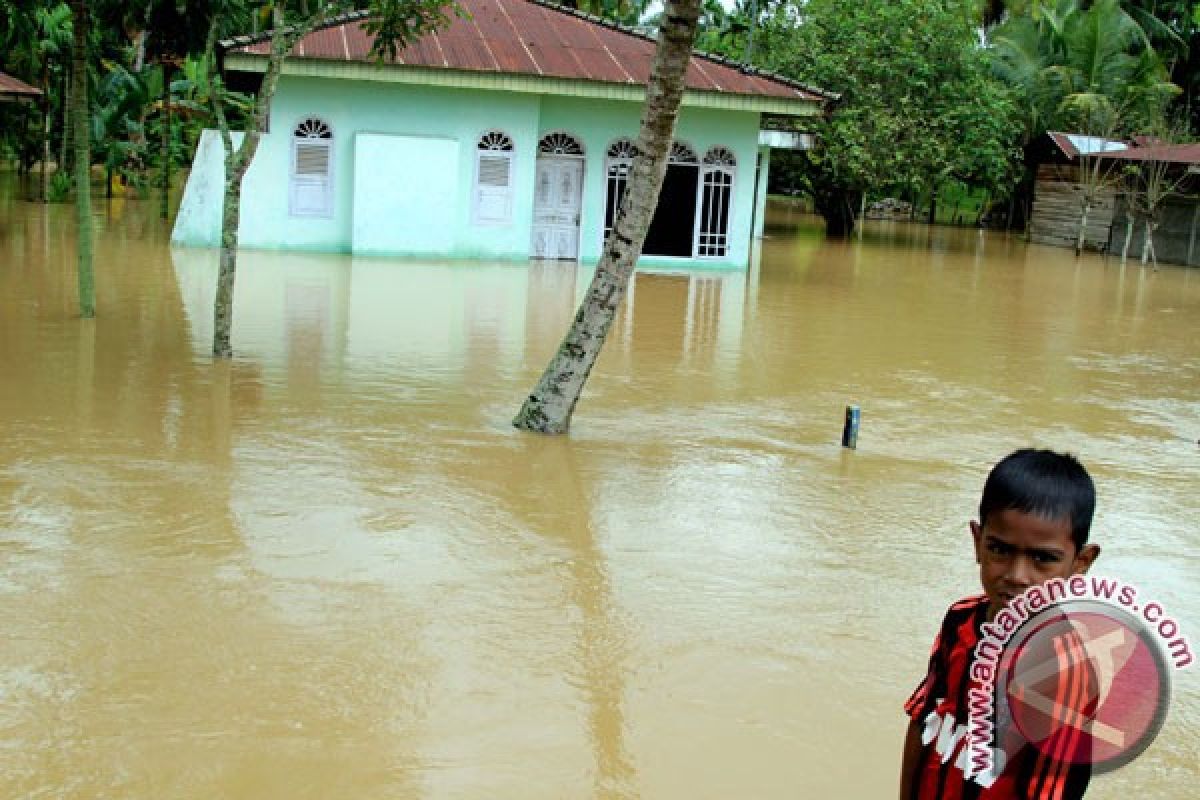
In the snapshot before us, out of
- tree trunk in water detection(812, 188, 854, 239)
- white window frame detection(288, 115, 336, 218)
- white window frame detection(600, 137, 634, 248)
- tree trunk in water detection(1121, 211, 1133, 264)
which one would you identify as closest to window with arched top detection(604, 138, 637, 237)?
white window frame detection(600, 137, 634, 248)

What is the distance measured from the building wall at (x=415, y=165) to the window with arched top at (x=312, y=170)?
0.29 ft

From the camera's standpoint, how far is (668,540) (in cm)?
720

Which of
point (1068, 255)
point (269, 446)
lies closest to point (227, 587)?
point (269, 446)

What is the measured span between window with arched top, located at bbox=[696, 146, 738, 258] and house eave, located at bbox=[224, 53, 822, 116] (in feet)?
4.04

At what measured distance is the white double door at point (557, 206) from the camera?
23.4 m

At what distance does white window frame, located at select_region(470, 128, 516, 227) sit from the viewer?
22594 mm

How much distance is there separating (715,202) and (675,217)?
18.3 ft

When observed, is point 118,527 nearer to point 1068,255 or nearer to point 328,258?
point 328,258

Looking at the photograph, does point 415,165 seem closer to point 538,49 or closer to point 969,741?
point 538,49

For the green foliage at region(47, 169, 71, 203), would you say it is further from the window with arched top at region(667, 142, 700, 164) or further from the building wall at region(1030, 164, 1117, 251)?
the building wall at region(1030, 164, 1117, 251)

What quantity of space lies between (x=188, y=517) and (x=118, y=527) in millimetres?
370

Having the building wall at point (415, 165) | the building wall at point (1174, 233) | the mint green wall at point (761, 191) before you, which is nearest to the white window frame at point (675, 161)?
the building wall at point (415, 165)

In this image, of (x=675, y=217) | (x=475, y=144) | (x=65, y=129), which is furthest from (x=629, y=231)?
(x=65, y=129)

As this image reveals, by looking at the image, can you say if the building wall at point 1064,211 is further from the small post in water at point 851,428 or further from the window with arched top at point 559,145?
the small post in water at point 851,428
